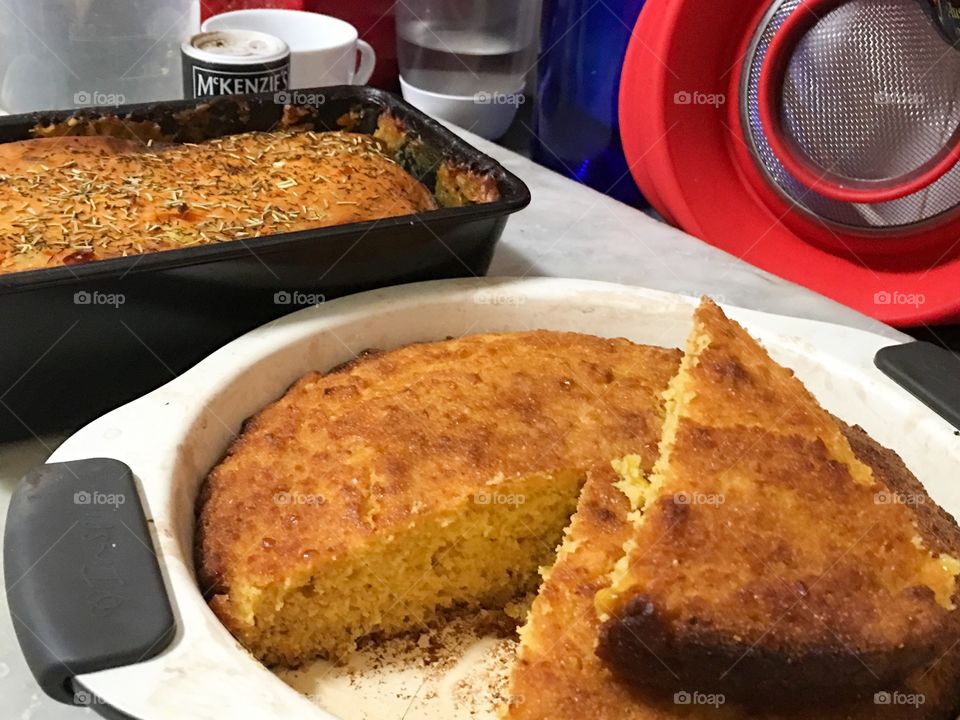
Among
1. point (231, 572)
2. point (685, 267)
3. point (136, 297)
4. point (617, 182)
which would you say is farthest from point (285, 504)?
point (617, 182)

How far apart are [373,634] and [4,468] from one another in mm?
624

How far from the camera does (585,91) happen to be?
2.43 m

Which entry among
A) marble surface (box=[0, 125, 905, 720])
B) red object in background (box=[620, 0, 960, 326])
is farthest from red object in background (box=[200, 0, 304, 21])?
red object in background (box=[620, 0, 960, 326])

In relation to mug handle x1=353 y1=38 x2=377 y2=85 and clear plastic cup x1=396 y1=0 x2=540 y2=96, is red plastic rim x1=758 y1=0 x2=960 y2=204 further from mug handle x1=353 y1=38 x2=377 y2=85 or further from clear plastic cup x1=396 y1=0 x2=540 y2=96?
mug handle x1=353 y1=38 x2=377 y2=85

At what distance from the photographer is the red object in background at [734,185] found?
1.92 metres

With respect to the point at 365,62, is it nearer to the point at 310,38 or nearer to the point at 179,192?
the point at 310,38

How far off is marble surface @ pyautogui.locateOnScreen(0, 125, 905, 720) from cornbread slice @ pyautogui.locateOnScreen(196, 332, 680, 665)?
0.59 metres

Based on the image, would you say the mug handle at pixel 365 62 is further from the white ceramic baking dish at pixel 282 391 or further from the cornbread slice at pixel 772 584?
the cornbread slice at pixel 772 584

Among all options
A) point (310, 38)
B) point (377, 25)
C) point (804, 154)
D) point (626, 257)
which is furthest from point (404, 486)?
point (377, 25)

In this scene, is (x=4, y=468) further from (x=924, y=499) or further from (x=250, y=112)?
(x=924, y=499)

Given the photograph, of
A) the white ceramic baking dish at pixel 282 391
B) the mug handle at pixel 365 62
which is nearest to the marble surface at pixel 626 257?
the white ceramic baking dish at pixel 282 391

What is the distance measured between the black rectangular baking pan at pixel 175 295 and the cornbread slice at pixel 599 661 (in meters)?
0.50

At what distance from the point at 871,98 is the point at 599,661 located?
136 centimetres

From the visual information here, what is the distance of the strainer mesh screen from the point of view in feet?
6.14
